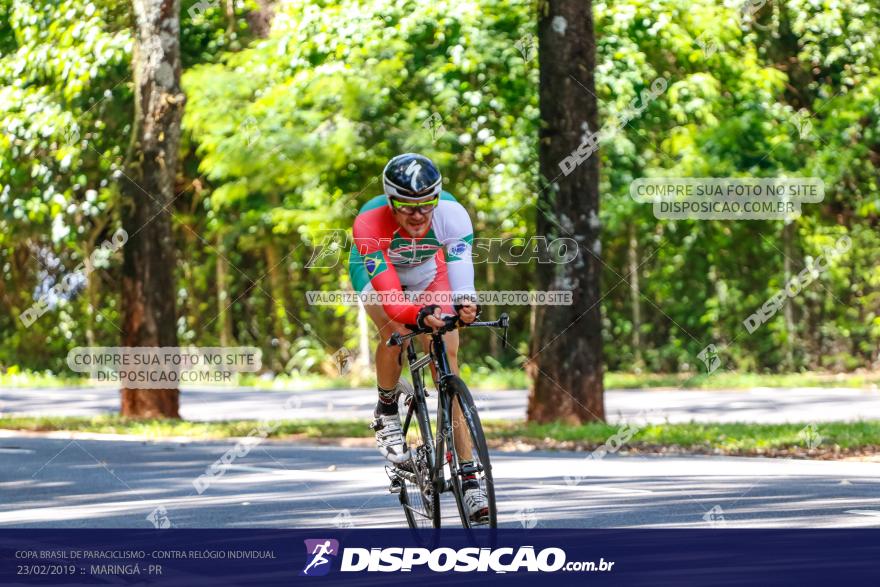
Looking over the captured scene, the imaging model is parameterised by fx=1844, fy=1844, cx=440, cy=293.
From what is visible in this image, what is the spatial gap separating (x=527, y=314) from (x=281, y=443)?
573 inches

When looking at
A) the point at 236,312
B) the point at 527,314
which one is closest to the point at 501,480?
the point at 527,314

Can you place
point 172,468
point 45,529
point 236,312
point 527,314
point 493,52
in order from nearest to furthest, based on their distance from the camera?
point 45,529 < point 172,468 < point 493,52 < point 527,314 < point 236,312

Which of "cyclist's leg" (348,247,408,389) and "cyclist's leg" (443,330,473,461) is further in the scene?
"cyclist's leg" (348,247,408,389)

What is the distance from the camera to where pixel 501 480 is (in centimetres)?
1373

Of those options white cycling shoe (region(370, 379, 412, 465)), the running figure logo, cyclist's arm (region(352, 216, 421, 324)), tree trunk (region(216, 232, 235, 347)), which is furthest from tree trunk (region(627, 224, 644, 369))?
cyclist's arm (region(352, 216, 421, 324))

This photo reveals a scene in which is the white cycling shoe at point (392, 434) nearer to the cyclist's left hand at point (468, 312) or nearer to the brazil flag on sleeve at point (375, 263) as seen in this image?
the brazil flag on sleeve at point (375, 263)

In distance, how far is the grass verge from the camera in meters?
16.5

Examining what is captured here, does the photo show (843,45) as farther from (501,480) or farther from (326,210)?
(501,480)

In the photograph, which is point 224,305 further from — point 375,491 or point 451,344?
point 451,344

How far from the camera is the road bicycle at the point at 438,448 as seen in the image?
880 centimetres

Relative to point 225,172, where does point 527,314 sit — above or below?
below

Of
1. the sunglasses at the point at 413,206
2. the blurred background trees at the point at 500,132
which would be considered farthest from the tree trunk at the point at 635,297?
the sunglasses at the point at 413,206

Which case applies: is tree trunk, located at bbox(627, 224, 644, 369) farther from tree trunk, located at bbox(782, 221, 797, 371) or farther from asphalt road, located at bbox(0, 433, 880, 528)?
asphalt road, located at bbox(0, 433, 880, 528)

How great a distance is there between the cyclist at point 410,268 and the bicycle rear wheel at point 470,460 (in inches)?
1.3
